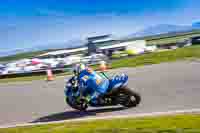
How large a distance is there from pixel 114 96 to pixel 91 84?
0.74m

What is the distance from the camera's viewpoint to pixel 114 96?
30.2 ft

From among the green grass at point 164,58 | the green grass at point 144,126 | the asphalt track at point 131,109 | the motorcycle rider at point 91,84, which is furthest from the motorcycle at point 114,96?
the green grass at point 164,58

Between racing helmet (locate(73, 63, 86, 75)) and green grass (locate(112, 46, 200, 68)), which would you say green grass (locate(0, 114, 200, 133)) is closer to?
racing helmet (locate(73, 63, 86, 75))

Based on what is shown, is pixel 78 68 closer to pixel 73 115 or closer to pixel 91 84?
pixel 91 84

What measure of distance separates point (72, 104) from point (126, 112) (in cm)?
176

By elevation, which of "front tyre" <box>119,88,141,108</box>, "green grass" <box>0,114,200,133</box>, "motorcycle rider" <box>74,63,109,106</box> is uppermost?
"motorcycle rider" <box>74,63,109,106</box>

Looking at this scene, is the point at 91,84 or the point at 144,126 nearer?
the point at 144,126

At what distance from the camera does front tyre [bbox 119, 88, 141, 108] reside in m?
9.07

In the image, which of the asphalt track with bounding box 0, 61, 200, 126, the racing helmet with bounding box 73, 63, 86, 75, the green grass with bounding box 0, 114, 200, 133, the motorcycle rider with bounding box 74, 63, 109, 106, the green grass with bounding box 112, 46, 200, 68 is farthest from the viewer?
the green grass with bounding box 112, 46, 200, 68

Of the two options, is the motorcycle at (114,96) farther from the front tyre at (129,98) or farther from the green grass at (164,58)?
the green grass at (164,58)

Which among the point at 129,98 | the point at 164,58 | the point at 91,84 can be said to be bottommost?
the point at 129,98

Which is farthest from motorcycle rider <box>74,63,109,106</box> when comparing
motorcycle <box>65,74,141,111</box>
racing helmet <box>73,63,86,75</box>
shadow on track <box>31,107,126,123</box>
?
shadow on track <box>31,107,126,123</box>

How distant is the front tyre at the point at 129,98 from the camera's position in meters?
9.07

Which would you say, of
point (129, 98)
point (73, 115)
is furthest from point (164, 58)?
point (129, 98)
